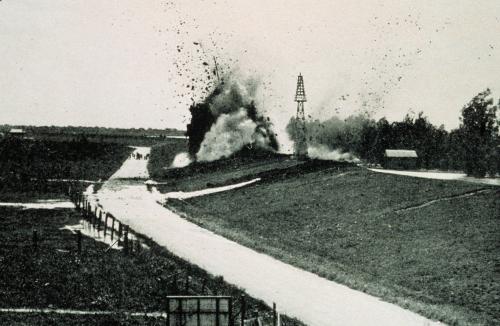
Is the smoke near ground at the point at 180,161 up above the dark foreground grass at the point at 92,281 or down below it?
above

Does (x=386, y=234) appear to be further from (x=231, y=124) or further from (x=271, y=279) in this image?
(x=231, y=124)

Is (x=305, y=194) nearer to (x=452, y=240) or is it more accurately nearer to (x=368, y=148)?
(x=452, y=240)

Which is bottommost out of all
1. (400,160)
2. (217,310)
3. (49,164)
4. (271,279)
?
(271,279)

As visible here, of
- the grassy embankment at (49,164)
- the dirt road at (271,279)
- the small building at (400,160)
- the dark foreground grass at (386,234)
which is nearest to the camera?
the dirt road at (271,279)

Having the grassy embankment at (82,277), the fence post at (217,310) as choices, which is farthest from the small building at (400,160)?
the fence post at (217,310)

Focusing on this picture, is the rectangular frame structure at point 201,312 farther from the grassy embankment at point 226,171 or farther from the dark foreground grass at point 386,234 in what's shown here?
the grassy embankment at point 226,171

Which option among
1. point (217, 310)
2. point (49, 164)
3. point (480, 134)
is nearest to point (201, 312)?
point (217, 310)

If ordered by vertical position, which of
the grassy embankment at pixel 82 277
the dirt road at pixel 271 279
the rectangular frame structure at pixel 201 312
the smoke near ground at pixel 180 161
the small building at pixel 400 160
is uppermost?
the small building at pixel 400 160
